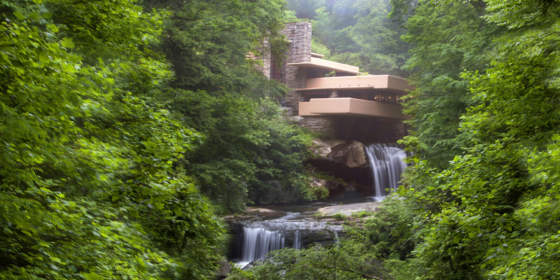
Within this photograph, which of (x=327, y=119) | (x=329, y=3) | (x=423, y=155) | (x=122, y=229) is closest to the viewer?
(x=122, y=229)

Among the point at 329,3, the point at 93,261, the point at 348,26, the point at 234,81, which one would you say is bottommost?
the point at 93,261

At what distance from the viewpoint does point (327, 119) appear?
29484 millimetres

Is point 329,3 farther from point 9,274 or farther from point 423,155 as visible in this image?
point 9,274

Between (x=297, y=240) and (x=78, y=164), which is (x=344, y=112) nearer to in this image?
(x=297, y=240)

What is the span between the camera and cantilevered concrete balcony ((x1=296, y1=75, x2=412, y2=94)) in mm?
27703

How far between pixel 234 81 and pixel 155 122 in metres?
7.86

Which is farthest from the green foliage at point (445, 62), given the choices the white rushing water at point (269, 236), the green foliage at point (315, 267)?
the white rushing water at point (269, 236)

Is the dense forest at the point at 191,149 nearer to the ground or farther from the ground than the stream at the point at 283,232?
farther from the ground

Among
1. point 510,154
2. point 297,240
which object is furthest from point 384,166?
point 510,154

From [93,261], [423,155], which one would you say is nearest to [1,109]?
[93,261]

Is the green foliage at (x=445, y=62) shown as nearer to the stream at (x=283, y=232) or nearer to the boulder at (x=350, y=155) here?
the stream at (x=283, y=232)

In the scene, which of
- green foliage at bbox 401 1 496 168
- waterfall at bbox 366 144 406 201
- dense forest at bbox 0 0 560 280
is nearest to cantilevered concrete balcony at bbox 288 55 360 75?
waterfall at bbox 366 144 406 201

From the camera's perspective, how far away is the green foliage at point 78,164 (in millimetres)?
3576

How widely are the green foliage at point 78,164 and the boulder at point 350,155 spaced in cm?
1912
